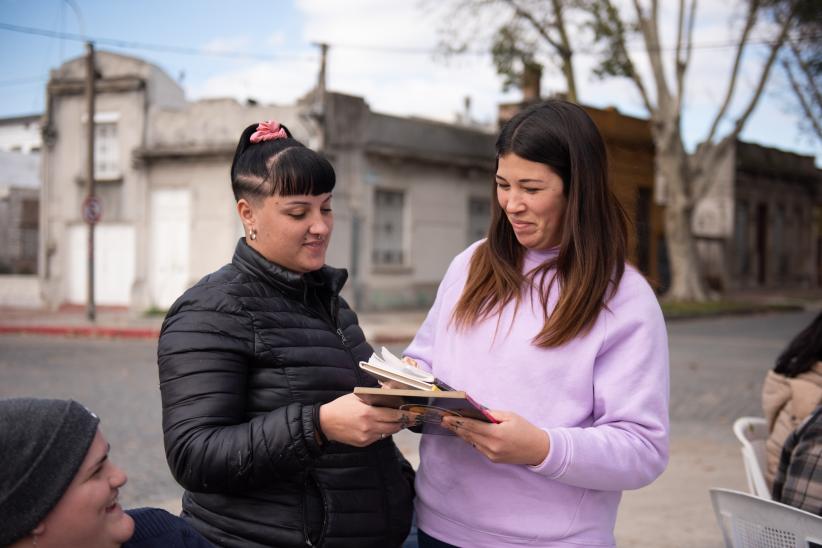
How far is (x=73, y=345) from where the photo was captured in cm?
1449

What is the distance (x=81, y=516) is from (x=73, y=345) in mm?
13778

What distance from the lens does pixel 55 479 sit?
5.23ft

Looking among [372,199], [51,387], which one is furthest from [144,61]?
[51,387]

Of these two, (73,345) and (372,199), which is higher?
(372,199)

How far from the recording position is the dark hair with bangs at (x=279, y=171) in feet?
7.41

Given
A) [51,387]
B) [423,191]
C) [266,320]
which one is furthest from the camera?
[423,191]

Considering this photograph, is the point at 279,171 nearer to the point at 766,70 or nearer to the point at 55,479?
the point at 55,479

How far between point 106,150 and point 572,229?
70.0 ft

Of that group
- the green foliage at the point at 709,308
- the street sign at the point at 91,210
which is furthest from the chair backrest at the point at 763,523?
the green foliage at the point at 709,308

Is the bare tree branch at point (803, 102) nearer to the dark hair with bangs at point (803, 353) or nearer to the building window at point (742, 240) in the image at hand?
the building window at point (742, 240)

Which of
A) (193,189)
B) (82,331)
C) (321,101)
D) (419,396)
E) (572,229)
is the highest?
(321,101)

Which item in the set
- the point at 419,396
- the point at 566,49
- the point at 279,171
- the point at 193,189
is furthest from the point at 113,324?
the point at 419,396

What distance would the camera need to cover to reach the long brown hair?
2.08 metres

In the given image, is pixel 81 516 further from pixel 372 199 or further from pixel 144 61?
pixel 144 61
